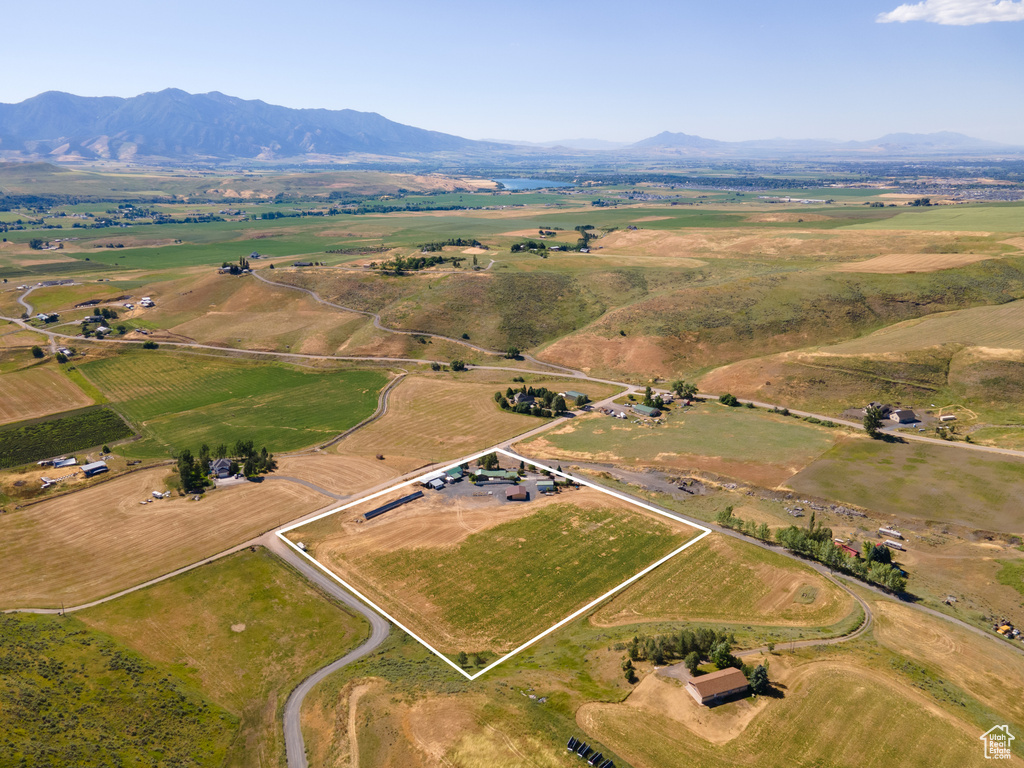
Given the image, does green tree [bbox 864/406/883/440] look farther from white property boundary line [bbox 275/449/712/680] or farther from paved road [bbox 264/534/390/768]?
paved road [bbox 264/534/390/768]

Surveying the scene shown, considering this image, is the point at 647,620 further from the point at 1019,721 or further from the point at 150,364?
the point at 150,364

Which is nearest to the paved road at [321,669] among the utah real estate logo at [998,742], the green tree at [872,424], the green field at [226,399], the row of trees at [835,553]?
the green field at [226,399]

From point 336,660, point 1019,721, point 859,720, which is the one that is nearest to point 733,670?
point 859,720

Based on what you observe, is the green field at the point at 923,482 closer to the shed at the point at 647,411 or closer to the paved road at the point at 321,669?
the shed at the point at 647,411

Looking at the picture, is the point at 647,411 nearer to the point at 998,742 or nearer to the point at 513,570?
the point at 513,570

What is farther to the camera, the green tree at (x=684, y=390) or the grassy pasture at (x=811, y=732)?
the green tree at (x=684, y=390)

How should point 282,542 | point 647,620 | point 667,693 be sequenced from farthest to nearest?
point 282,542
point 647,620
point 667,693

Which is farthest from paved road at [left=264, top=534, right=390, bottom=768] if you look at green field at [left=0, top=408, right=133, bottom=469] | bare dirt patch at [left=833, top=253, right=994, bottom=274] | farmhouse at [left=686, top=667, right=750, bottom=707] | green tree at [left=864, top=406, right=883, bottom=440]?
bare dirt patch at [left=833, top=253, right=994, bottom=274]
